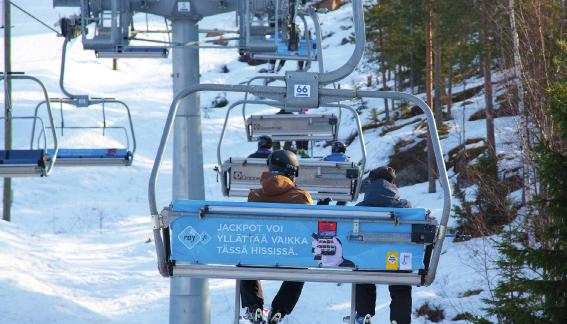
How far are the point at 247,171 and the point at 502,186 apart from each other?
9939 millimetres

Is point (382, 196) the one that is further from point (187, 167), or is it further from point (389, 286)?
point (187, 167)

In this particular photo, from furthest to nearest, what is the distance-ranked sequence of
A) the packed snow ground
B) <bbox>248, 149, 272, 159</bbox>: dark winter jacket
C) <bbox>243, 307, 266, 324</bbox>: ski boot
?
the packed snow ground → <bbox>248, 149, 272, 159</bbox>: dark winter jacket → <bbox>243, 307, 266, 324</bbox>: ski boot

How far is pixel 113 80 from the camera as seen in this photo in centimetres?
5128

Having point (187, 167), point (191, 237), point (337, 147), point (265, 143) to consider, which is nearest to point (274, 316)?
point (191, 237)

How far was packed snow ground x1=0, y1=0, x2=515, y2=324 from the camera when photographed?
1691cm

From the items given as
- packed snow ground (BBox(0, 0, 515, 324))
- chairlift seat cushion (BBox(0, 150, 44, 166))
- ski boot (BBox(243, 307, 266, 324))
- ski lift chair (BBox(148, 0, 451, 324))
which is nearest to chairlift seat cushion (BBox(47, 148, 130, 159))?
chairlift seat cushion (BBox(0, 150, 44, 166))

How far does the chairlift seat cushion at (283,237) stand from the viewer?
621cm

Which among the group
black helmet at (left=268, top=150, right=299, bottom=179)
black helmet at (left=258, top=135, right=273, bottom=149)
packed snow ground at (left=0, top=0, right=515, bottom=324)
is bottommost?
packed snow ground at (left=0, top=0, right=515, bottom=324)

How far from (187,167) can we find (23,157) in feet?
7.76

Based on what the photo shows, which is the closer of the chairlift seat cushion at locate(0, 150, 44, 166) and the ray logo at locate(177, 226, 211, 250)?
the ray logo at locate(177, 226, 211, 250)

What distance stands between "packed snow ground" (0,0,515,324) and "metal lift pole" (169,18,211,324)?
5660 millimetres

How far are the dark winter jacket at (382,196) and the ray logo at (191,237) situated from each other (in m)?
1.44

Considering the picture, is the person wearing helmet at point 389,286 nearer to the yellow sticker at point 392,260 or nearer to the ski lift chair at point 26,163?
the yellow sticker at point 392,260

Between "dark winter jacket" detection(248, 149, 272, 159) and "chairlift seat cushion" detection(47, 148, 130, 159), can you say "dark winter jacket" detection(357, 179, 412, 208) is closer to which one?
"dark winter jacket" detection(248, 149, 272, 159)
